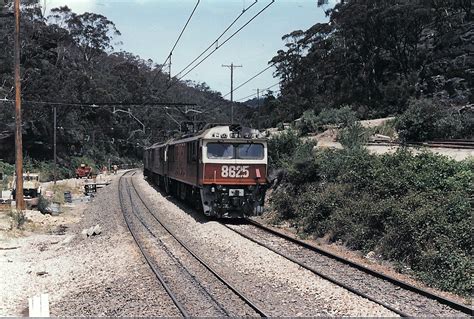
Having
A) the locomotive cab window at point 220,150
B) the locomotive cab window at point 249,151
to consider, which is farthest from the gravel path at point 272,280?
the locomotive cab window at point 249,151

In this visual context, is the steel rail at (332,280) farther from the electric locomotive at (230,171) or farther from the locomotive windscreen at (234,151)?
the locomotive windscreen at (234,151)

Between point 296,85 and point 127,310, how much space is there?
73011 mm

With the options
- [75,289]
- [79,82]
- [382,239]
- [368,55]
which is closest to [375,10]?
[368,55]

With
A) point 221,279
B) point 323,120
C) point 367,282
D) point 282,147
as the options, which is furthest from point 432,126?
point 221,279

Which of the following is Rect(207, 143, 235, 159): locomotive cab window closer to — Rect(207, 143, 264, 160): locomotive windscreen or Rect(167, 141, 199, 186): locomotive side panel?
Rect(207, 143, 264, 160): locomotive windscreen

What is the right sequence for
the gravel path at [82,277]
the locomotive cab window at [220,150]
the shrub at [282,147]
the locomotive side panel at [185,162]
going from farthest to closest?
1. the shrub at [282,147]
2. the locomotive side panel at [185,162]
3. the locomotive cab window at [220,150]
4. the gravel path at [82,277]

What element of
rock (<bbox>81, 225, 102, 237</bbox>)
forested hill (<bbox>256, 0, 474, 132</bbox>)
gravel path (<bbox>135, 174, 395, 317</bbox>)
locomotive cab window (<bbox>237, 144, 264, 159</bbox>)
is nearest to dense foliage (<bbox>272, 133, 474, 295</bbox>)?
locomotive cab window (<bbox>237, 144, 264, 159</bbox>)

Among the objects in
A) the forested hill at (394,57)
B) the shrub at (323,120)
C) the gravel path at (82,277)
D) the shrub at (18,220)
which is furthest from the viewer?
the forested hill at (394,57)

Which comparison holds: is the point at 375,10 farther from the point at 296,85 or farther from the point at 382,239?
the point at 382,239

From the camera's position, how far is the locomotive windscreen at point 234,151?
Result: 17188mm

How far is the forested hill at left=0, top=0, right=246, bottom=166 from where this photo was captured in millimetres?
52547

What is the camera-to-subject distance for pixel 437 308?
7.92 metres

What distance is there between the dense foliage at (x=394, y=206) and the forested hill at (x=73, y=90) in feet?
62.2

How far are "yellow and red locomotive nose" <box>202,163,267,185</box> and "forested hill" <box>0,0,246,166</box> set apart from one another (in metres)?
18.8
